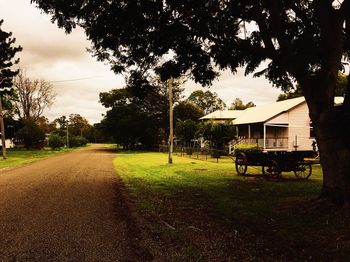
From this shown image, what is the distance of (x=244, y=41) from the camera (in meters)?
13.0

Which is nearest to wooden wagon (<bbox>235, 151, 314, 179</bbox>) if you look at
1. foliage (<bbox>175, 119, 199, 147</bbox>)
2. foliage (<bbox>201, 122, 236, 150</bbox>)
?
foliage (<bbox>201, 122, 236, 150</bbox>)

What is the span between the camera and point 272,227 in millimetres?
7410

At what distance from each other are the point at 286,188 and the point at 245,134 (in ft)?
101

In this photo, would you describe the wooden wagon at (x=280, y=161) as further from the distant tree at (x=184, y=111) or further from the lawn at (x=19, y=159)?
the distant tree at (x=184, y=111)

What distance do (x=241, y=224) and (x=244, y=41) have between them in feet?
24.8

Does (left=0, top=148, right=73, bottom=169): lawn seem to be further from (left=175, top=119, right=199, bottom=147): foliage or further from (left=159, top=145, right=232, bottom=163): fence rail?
(left=175, top=119, right=199, bottom=147): foliage

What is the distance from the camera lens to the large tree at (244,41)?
891 centimetres

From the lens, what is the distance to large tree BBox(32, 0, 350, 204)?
8.91 metres

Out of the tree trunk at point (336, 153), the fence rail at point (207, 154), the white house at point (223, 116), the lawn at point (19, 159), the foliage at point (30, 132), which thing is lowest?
the lawn at point (19, 159)

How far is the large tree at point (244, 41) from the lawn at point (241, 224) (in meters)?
1.34

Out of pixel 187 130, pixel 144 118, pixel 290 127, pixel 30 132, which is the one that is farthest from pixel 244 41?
pixel 30 132

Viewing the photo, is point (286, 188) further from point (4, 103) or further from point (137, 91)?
point (4, 103)

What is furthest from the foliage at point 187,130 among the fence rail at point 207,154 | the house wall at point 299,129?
the house wall at point 299,129

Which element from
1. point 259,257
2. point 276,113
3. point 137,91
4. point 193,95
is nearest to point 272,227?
point 259,257
